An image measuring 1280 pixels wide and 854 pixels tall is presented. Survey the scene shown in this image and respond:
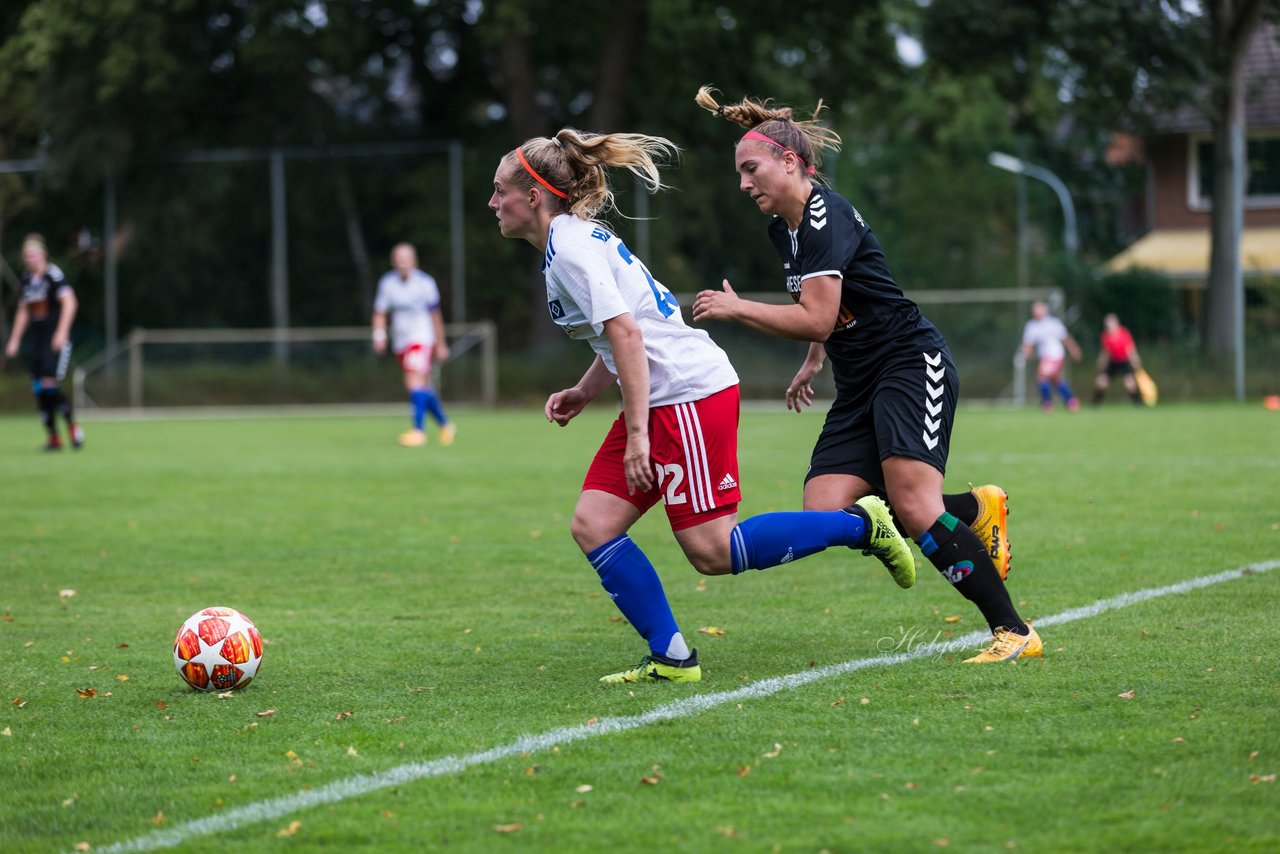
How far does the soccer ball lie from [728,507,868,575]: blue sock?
1612 millimetres

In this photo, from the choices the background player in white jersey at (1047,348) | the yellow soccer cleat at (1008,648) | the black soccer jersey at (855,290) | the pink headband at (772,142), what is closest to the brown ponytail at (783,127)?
the pink headband at (772,142)

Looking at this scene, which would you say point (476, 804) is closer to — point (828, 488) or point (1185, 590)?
point (828, 488)

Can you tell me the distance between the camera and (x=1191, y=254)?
29000mm

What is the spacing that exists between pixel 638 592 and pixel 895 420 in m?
1.01

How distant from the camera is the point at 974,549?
5031 mm

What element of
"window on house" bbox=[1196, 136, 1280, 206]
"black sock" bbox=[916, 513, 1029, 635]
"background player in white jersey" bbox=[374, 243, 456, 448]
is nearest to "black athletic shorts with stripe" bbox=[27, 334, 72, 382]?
"background player in white jersey" bbox=[374, 243, 456, 448]

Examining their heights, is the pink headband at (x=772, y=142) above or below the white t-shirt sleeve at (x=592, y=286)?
above

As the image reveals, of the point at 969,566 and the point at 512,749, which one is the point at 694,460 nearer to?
the point at 969,566

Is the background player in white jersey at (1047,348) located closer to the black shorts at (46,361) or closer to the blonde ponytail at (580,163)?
the black shorts at (46,361)

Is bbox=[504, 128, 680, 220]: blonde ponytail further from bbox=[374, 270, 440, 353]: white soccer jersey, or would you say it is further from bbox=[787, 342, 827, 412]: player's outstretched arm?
bbox=[374, 270, 440, 353]: white soccer jersey

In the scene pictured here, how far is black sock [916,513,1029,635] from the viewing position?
5004 millimetres

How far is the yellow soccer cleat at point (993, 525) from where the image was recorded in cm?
549

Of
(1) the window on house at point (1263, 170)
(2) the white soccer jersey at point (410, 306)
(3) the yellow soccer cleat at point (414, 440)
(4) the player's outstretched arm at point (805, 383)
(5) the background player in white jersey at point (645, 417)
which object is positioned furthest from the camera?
(1) the window on house at point (1263, 170)

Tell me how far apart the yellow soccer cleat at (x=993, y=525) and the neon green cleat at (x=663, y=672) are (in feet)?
4.05
